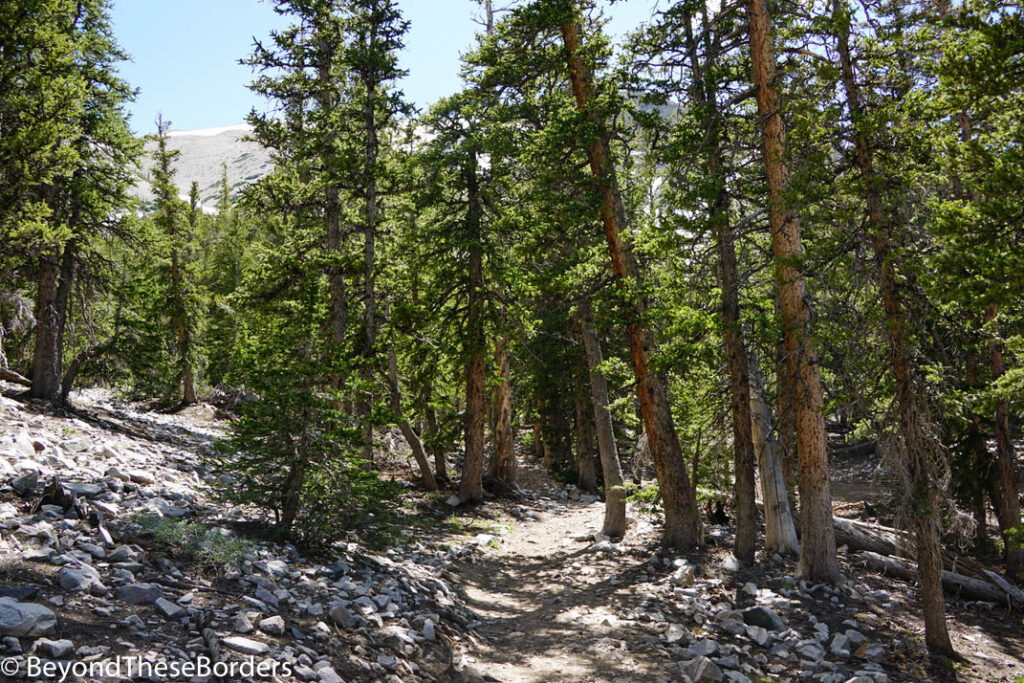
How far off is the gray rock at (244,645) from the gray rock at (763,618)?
24.0ft

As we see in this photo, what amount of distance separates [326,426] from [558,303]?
13005 mm

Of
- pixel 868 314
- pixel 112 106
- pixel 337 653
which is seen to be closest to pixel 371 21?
pixel 112 106

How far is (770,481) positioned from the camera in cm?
1284

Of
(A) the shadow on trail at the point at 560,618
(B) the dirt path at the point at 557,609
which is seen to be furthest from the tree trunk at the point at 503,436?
(A) the shadow on trail at the point at 560,618

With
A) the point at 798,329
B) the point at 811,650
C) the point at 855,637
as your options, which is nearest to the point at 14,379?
the point at 798,329

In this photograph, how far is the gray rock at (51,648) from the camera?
4.66m

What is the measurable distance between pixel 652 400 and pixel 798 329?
138 inches

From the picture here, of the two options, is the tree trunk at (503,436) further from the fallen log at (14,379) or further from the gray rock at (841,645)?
the fallen log at (14,379)

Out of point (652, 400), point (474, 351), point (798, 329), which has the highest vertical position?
point (474, 351)

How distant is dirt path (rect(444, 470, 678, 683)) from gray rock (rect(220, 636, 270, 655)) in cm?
294

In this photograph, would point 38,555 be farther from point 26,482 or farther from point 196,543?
point 26,482

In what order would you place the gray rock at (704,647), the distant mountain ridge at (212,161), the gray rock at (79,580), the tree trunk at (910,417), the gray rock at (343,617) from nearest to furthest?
1. the gray rock at (79,580)
2. the gray rock at (343,617)
3. the gray rock at (704,647)
4. the tree trunk at (910,417)
5. the distant mountain ridge at (212,161)

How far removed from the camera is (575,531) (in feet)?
55.7

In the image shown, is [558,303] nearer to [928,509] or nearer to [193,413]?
[928,509]
